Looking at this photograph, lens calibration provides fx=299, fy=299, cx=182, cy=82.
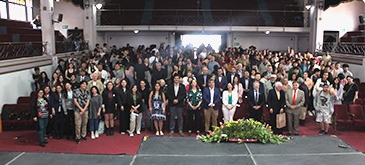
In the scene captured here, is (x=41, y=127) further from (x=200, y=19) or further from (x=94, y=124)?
(x=200, y=19)

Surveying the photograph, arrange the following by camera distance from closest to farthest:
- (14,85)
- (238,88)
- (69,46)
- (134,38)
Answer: (238,88) → (14,85) → (69,46) → (134,38)

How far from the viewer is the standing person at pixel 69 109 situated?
8.27m

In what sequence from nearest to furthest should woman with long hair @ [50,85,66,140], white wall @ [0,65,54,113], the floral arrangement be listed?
the floral arrangement, woman with long hair @ [50,85,66,140], white wall @ [0,65,54,113]

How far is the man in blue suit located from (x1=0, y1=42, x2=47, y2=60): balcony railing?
7.30 metres

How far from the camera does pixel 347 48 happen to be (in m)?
15.2

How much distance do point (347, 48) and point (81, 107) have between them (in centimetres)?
1339

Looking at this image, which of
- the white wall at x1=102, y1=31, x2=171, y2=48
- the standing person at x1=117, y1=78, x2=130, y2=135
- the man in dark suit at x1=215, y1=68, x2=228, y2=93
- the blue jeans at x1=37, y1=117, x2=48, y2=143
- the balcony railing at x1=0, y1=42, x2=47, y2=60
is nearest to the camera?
the blue jeans at x1=37, y1=117, x2=48, y2=143

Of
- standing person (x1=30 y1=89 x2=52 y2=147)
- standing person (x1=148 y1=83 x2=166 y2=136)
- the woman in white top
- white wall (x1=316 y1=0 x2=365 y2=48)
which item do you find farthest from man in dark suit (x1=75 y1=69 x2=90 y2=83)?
white wall (x1=316 y1=0 x2=365 y2=48)

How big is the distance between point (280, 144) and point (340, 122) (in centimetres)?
263

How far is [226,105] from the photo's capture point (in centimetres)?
858

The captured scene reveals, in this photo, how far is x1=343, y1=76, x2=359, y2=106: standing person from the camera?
9.52 meters

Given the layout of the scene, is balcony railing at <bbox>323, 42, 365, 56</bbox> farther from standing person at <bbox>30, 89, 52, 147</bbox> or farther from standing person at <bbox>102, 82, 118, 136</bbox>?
standing person at <bbox>30, 89, 52, 147</bbox>

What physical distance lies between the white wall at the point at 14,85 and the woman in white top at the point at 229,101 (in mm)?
7147

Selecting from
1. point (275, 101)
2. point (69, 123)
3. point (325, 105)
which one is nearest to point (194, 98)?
point (275, 101)
